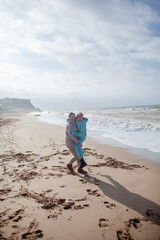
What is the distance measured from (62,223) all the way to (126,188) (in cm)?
168

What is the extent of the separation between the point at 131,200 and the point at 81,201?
3.24 ft

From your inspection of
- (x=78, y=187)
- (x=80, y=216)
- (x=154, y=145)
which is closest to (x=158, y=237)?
(x=80, y=216)

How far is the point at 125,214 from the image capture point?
8.05 ft

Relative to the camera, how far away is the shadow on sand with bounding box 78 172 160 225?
2.44 m

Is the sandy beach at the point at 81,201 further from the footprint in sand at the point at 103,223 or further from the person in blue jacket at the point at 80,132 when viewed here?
the person in blue jacket at the point at 80,132

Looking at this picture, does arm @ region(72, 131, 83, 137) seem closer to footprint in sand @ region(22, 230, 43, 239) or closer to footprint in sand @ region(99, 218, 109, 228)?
footprint in sand @ region(99, 218, 109, 228)

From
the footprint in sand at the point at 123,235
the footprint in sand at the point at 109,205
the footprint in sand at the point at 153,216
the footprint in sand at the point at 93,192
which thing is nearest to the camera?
the footprint in sand at the point at 123,235

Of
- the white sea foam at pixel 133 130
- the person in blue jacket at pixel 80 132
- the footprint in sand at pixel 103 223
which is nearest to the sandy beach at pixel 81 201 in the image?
the footprint in sand at pixel 103 223

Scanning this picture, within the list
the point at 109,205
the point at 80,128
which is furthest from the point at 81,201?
the point at 80,128

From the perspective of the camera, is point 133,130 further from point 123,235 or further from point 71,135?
point 123,235

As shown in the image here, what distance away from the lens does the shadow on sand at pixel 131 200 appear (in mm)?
2439

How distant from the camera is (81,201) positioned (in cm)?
282

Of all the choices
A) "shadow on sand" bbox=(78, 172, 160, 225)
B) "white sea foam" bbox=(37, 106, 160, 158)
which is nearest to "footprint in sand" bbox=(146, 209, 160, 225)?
"shadow on sand" bbox=(78, 172, 160, 225)

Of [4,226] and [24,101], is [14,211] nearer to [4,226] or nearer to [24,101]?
[4,226]
